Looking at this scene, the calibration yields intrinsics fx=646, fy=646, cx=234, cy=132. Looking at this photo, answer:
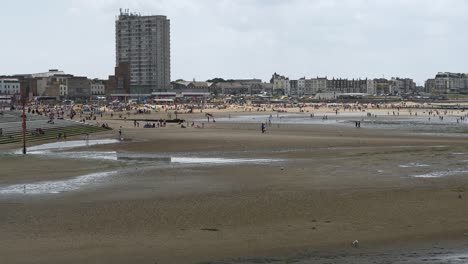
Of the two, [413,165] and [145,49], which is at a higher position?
[145,49]

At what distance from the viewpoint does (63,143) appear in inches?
1570

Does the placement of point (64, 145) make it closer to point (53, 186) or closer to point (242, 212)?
point (53, 186)

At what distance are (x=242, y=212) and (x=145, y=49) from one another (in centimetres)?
15418

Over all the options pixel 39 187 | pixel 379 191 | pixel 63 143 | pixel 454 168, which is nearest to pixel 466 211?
pixel 379 191

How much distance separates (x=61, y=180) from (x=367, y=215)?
11.7 m

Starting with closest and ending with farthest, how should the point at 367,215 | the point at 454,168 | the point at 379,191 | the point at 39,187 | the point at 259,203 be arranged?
the point at 367,215 → the point at 259,203 → the point at 379,191 → the point at 39,187 → the point at 454,168

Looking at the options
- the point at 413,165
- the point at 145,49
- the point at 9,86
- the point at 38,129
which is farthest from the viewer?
the point at 145,49

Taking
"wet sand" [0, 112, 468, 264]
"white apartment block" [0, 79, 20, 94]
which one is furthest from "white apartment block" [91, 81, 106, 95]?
"wet sand" [0, 112, 468, 264]

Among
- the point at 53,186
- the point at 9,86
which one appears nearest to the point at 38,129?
the point at 53,186

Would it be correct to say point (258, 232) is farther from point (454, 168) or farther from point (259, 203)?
point (454, 168)

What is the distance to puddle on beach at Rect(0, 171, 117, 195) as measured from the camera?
65.6 ft

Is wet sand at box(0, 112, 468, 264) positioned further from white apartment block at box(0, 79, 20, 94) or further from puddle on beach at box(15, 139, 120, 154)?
white apartment block at box(0, 79, 20, 94)

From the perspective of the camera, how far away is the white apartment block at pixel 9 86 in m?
151

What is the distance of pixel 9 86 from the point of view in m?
154
